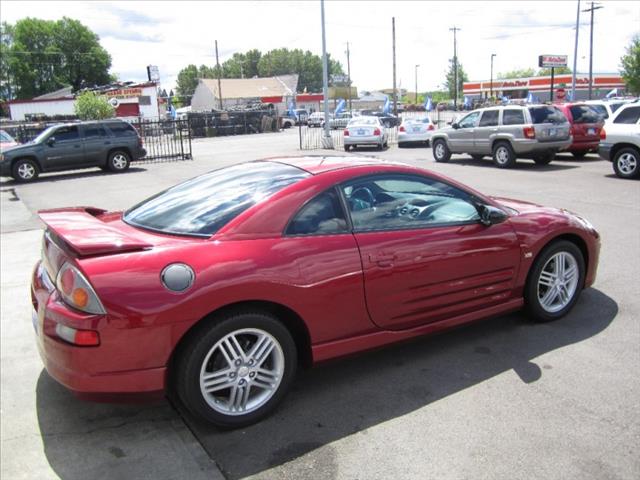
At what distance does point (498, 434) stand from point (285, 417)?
1.21m

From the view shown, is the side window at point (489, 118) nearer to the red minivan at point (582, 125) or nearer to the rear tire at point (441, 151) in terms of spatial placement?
the rear tire at point (441, 151)

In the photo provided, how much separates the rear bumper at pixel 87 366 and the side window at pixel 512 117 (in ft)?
46.1

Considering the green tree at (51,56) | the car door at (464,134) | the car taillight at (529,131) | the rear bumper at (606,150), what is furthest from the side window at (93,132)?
the green tree at (51,56)

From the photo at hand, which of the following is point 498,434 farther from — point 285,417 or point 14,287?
point 14,287

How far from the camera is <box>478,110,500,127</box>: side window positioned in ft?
51.5

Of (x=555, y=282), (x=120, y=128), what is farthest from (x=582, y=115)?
(x=120, y=128)

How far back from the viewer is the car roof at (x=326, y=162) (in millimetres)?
3768

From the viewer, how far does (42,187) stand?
15.5 m

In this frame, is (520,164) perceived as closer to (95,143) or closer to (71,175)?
(95,143)

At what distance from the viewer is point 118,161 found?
18219mm

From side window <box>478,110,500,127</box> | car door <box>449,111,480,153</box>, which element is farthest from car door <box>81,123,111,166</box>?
side window <box>478,110,500,127</box>

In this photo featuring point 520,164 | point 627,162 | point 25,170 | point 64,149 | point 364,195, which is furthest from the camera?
point 64,149

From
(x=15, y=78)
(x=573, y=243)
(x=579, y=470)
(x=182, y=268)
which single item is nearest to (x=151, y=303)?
(x=182, y=268)

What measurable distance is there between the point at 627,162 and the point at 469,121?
5326 millimetres
